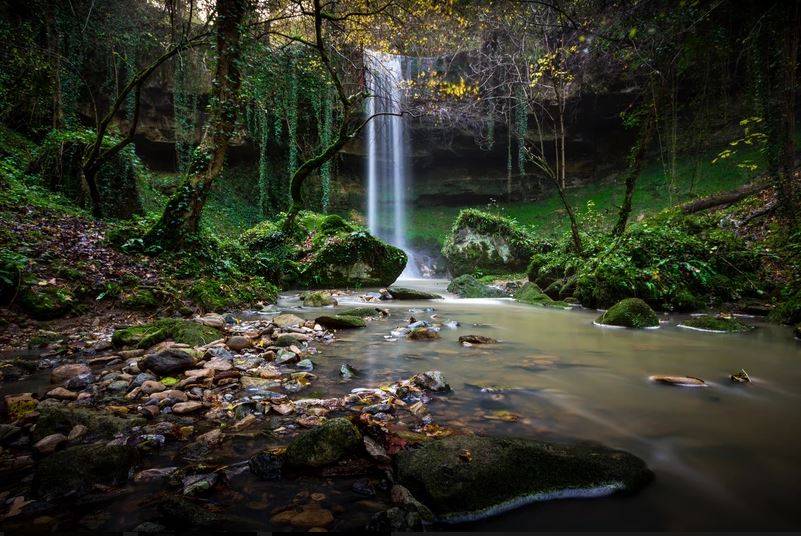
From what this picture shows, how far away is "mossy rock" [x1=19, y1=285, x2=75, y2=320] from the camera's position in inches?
155

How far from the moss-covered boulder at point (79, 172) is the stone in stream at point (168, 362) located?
24.5 ft

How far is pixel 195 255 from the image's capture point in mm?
6281

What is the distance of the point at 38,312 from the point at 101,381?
2.32 m

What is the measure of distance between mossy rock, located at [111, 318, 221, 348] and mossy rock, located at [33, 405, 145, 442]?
1491 millimetres

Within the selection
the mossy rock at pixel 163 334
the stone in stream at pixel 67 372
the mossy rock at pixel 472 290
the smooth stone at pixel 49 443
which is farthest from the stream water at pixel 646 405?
the mossy rock at pixel 472 290

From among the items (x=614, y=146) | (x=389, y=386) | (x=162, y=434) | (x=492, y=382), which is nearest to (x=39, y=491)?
(x=162, y=434)

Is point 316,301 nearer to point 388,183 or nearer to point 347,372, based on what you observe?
point 347,372

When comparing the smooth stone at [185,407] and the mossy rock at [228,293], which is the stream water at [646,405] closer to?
the smooth stone at [185,407]

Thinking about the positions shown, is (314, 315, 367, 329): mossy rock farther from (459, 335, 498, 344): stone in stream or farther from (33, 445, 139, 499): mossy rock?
(33, 445, 139, 499): mossy rock

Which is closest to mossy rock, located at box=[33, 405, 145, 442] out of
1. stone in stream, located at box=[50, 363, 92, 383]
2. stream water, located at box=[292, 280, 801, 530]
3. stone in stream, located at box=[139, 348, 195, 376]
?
stone in stream, located at box=[139, 348, 195, 376]

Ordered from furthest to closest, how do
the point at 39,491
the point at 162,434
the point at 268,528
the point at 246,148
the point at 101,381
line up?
the point at 246,148 < the point at 101,381 < the point at 162,434 < the point at 39,491 < the point at 268,528

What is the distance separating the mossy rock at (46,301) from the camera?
13.0 ft

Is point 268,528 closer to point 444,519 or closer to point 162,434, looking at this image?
point 444,519

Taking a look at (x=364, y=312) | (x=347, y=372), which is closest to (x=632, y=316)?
(x=364, y=312)
